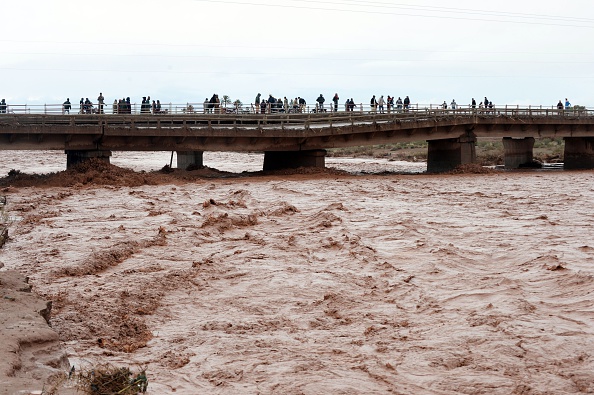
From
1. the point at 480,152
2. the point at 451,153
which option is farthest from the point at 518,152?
the point at 480,152

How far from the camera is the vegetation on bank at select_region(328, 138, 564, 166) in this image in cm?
6219

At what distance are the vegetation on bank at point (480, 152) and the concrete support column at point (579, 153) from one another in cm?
670

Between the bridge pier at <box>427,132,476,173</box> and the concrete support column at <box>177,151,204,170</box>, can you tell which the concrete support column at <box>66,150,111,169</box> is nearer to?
the concrete support column at <box>177,151,204,170</box>

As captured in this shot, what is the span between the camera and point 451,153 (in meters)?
45.1

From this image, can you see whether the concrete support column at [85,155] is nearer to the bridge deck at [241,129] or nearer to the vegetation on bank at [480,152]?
the bridge deck at [241,129]

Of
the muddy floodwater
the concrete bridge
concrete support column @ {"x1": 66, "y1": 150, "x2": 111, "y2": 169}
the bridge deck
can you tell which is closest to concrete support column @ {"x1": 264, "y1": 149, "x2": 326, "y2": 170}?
the concrete bridge

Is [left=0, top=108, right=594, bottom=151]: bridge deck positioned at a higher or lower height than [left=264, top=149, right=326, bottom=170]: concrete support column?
higher

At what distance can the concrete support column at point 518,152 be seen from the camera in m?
51.7

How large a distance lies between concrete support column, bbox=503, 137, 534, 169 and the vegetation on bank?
4801mm

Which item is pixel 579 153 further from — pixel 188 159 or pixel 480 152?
pixel 188 159

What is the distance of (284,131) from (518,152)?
20.2m

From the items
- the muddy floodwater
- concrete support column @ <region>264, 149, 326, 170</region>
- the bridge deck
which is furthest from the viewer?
concrete support column @ <region>264, 149, 326, 170</region>

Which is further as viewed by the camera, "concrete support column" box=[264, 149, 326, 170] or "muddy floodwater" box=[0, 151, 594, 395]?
"concrete support column" box=[264, 149, 326, 170]

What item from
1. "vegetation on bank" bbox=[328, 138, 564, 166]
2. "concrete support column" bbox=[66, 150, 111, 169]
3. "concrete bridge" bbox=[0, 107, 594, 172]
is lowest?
"vegetation on bank" bbox=[328, 138, 564, 166]
